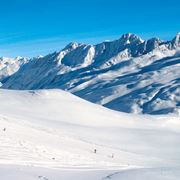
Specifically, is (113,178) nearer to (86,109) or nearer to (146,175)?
(146,175)

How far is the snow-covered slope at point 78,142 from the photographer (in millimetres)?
Answer: 19328

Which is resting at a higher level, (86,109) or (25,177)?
(86,109)

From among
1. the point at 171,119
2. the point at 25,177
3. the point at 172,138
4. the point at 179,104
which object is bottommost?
the point at 25,177

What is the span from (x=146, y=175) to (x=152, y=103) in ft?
571

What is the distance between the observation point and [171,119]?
5641 centimetres

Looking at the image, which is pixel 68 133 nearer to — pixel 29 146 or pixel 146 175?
pixel 29 146

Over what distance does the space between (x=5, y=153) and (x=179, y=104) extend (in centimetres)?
17111

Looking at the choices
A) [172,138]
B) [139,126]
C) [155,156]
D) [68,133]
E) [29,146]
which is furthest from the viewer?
[139,126]

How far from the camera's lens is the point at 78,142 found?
3108 cm

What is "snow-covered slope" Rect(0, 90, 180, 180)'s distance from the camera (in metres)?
19.3

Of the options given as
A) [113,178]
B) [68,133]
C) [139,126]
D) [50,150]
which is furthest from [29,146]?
[139,126]

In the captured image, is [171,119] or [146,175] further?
[171,119]

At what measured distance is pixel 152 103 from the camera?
191 m

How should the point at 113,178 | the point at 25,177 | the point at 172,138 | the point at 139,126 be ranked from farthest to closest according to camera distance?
the point at 139,126, the point at 172,138, the point at 113,178, the point at 25,177
